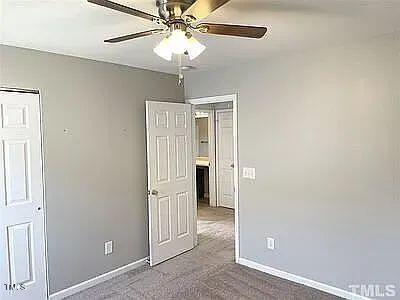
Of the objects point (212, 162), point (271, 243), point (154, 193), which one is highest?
point (212, 162)

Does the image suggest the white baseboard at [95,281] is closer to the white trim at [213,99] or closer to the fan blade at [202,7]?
the white trim at [213,99]

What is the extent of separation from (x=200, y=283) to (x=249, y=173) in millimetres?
1297

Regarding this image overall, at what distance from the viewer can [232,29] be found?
6.04 ft

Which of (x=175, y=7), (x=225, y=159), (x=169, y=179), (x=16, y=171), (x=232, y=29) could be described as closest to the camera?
(x=175, y=7)

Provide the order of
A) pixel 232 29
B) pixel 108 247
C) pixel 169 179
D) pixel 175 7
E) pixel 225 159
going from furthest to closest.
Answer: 1. pixel 225 159
2. pixel 169 179
3. pixel 108 247
4. pixel 232 29
5. pixel 175 7

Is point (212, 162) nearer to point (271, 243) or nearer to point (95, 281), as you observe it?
point (271, 243)

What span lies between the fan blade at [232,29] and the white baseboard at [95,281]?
278 cm

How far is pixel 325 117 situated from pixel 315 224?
1052 millimetres

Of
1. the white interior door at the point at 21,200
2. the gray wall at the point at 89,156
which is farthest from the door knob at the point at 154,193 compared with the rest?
the white interior door at the point at 21,200

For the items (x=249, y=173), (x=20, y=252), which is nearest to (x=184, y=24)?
(x=249, y=173)

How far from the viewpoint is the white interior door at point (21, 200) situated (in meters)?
2.78

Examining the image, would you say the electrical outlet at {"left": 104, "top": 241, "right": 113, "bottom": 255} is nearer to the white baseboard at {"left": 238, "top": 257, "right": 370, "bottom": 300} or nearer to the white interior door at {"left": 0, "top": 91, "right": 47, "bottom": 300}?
the white interior door at {"left": 0, "top": 91, "right": 47, "bottom": 300}

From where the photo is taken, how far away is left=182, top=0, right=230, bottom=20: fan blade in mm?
1526

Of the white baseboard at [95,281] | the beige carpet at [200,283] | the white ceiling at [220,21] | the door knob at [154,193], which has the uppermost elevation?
the white ceiling at [220,21]
